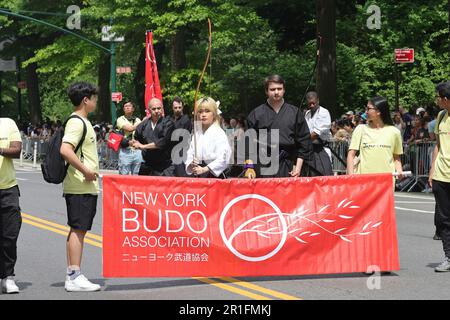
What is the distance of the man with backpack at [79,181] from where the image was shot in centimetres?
858

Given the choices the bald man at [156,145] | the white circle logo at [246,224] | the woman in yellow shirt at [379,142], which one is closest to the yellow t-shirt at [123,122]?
the bald man at [156,145]

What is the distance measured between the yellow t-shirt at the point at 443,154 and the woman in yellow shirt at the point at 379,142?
41 cm

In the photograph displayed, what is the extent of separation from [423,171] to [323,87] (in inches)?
310

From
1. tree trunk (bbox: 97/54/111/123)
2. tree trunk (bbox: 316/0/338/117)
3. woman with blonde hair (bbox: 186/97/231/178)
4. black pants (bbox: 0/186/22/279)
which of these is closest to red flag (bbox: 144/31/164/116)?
woman with blonde hair (bbox: 186/97/231/178)

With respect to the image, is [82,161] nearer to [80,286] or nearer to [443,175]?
[80,286]

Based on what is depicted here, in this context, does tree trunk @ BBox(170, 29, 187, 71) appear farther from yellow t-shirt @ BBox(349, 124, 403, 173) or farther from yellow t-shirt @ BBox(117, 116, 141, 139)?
yellow t-shirt @ BBox(349, 124, 403, 173)

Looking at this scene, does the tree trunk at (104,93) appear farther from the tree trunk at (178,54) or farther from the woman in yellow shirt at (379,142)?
the woman in yellow shirt at (379,142)

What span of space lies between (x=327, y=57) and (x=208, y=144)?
19544 millimetres

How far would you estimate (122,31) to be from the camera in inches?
1443

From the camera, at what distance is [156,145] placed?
12383mm

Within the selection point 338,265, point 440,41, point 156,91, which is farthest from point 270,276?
point 440,41

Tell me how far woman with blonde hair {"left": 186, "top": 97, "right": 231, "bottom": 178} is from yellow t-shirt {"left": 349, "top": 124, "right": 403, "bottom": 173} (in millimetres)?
1366

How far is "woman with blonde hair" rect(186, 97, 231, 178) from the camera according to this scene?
9.81 meters

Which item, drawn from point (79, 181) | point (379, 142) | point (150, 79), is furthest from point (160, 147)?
point (150, 79)
